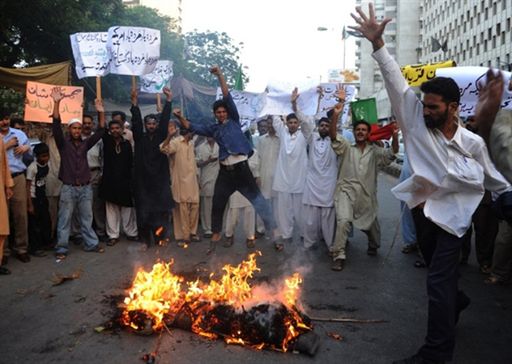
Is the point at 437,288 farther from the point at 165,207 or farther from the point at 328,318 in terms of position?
the point at 165,207

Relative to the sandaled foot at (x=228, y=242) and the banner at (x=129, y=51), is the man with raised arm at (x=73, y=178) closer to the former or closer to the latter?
the banner at (x=129, y=51)

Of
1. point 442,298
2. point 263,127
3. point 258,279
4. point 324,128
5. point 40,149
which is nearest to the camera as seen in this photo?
point 442,298

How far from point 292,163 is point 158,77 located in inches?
144

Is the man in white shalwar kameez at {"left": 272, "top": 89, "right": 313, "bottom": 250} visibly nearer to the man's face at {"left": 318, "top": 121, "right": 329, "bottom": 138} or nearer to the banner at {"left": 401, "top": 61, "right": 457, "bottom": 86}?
A: the man's face at {"left": 318, "top": 121, "right": 329, "bottom": 138}

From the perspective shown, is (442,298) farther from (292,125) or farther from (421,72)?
(421,72)

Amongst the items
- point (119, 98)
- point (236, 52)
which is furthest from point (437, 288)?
point (236, 52)

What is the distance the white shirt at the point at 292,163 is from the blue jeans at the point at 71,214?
2841 mm

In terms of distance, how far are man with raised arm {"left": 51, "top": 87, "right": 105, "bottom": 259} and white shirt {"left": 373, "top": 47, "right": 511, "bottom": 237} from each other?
4.66 m

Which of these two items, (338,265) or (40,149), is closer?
(338,265)

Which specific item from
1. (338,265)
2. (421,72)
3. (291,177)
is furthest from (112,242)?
(421,72)

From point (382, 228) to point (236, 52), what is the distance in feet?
58.0

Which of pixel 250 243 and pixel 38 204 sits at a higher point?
pixel 38 204

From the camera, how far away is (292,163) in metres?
7.48

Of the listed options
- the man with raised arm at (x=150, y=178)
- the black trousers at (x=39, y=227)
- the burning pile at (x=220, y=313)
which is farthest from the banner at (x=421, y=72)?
the black trousers at (x=39, y=227)
